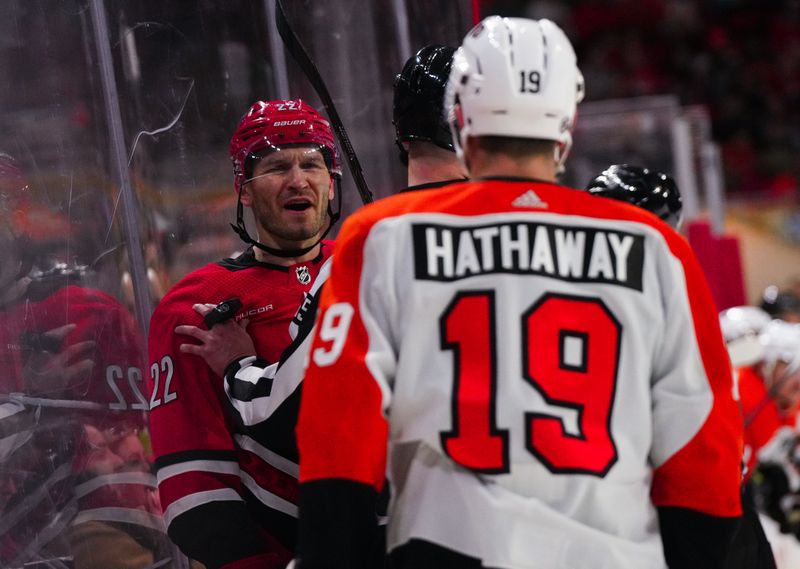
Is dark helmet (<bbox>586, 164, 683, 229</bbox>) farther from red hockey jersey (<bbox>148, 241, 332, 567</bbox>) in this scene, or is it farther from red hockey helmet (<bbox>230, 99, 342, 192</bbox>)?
red hockey jersey (<bbox>148, 241, 332, 567</bbox>)

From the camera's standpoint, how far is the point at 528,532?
1574 millimetres

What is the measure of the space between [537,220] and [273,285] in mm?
853

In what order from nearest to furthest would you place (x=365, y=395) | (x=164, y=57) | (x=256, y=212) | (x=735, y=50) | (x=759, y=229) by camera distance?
(x=365, y=395), (x=256, y=212), (x=164, y=57), (x=759, y=229), (x=735, y=50)

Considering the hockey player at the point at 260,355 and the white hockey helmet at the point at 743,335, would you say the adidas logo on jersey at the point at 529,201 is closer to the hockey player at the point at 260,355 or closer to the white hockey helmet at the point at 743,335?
the hockey player at the point at 260,355

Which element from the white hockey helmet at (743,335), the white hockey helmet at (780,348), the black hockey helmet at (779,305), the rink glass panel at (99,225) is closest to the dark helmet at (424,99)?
the rink glass panel at (99,225)

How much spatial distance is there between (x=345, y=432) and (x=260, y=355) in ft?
2.48

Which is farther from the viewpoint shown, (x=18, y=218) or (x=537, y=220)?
(x=18, y=218)

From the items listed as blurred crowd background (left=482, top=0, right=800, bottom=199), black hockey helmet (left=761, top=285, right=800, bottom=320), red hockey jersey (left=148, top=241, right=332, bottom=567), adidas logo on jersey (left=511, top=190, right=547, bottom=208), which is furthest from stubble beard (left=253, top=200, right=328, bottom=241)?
blurred crowd background (left=482, top=0, right=800, bottom=199)

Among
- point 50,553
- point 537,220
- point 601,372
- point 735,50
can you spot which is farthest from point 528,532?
point 735,50

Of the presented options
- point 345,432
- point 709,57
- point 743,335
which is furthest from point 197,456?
point 709,57

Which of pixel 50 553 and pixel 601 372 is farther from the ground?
pixel 601 372

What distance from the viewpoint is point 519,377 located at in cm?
158

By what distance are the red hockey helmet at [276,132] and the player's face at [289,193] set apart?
0.02 meters

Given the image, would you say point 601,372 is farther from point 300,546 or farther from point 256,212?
point 256,212
